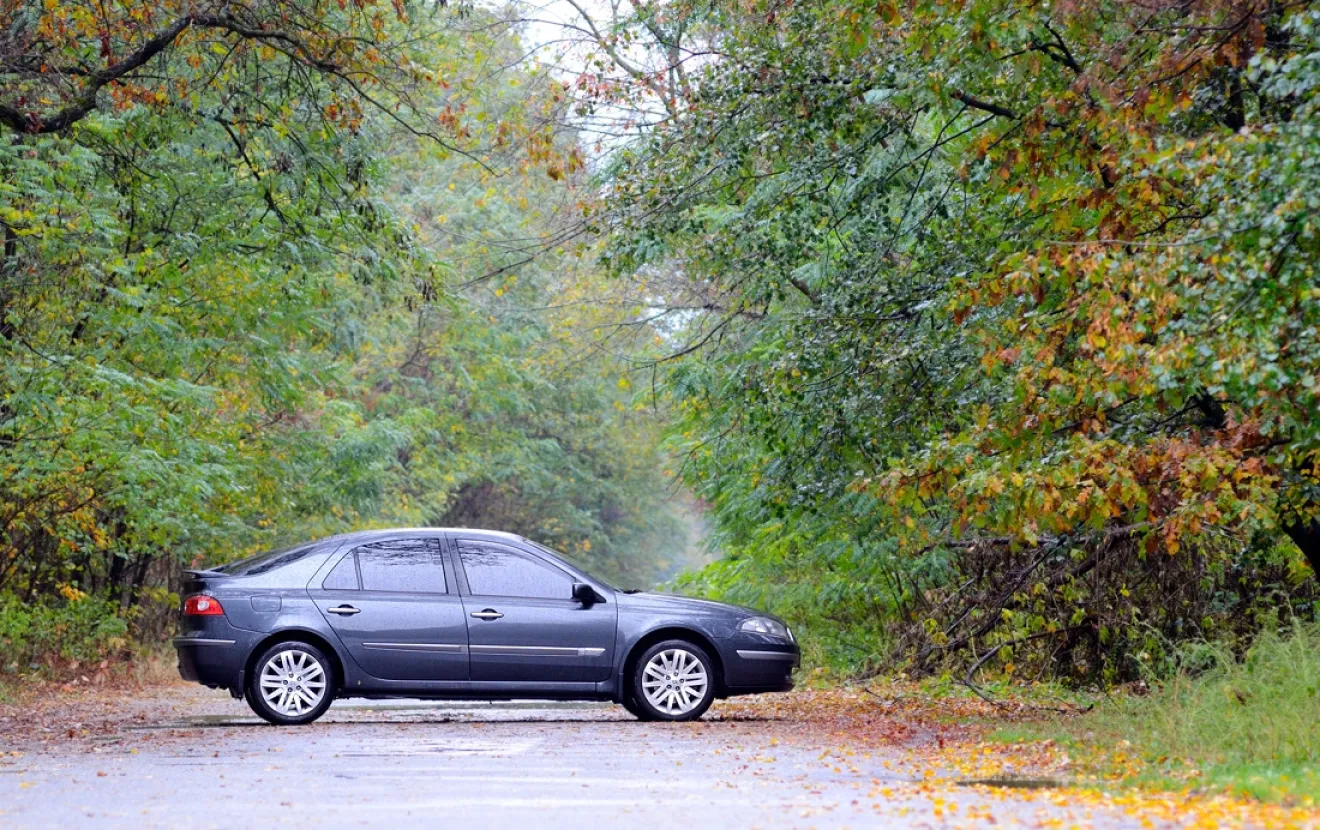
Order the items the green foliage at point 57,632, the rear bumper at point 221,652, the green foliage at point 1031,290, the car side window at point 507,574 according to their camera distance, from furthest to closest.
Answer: the green foliage at point 57,632 < the car side window at point 507,574 < the rear bumper at point 221,652 < the green foliage at point 1031,290

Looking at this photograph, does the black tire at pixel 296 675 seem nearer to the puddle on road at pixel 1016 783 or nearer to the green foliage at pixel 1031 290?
the green foliage at pixel 1031 290

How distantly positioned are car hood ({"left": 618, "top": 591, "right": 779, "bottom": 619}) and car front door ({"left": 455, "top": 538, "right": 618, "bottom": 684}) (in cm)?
20

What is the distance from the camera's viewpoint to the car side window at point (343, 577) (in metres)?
14.0

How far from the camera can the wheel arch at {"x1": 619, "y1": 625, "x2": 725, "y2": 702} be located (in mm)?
14164

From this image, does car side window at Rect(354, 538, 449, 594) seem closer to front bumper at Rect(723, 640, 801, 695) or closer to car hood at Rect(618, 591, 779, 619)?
car hood at Rect(618, 591, 779, 619)

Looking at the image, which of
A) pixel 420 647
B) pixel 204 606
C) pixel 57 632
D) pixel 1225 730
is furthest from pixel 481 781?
pixel 57 632

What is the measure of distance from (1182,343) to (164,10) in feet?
31.0

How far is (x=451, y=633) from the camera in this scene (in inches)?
551

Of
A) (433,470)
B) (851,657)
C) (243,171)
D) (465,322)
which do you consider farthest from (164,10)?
(433,470)

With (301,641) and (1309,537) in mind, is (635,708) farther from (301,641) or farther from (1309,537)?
(1309,537)

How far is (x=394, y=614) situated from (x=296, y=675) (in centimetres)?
96

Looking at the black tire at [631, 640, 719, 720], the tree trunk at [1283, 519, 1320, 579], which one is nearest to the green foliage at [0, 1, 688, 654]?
the black tire at [631, 640, 719, 720]

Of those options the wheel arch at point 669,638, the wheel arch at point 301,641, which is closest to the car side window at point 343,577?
the wheel arch at point 301,641

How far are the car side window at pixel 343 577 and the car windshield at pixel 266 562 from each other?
0.99 ft
